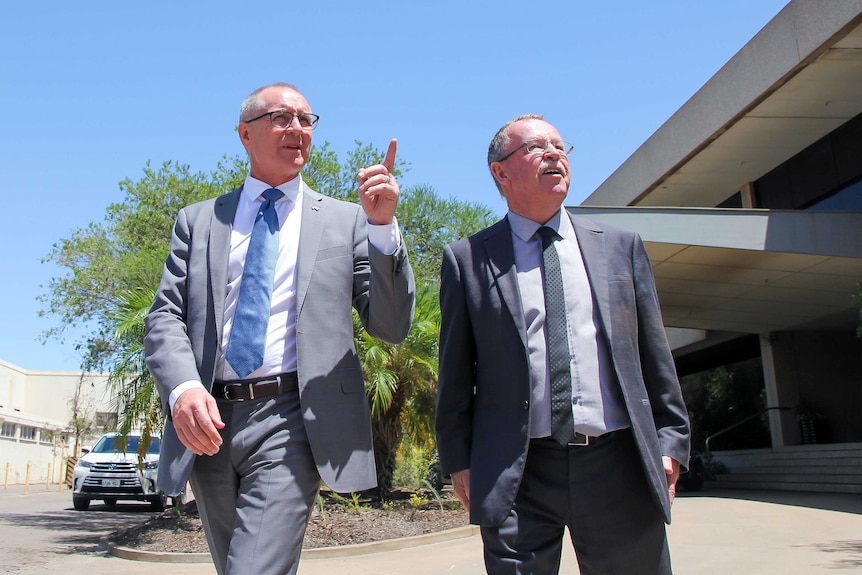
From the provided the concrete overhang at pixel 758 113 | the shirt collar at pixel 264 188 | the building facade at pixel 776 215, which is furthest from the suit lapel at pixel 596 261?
the concrete overhang at pixel 758 113

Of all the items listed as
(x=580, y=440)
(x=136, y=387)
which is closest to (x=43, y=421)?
(x=136, y=387)

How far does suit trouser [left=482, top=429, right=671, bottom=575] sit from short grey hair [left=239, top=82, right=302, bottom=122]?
66.3 inches

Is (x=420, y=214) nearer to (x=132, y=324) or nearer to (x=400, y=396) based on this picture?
(x=400, y=396)

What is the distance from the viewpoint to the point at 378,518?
11.4 metres

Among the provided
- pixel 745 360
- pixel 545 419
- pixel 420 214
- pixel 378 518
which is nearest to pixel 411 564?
pixel 378 518

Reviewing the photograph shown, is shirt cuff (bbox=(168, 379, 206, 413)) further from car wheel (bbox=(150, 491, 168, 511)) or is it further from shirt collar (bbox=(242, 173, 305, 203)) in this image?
car wheel (bbox=(150, 491, 168, 511))

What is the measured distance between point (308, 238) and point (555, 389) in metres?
1.06

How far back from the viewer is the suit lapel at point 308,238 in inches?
118

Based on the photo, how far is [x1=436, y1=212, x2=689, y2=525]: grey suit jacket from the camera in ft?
9.28

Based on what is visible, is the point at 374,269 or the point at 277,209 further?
the point at 277,209

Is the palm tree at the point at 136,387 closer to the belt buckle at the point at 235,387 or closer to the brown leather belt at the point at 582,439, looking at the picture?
the belt buckle at the point at 235,387

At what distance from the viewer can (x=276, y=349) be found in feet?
9.50

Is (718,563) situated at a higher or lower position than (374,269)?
lower

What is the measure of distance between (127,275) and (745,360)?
57.7ft
